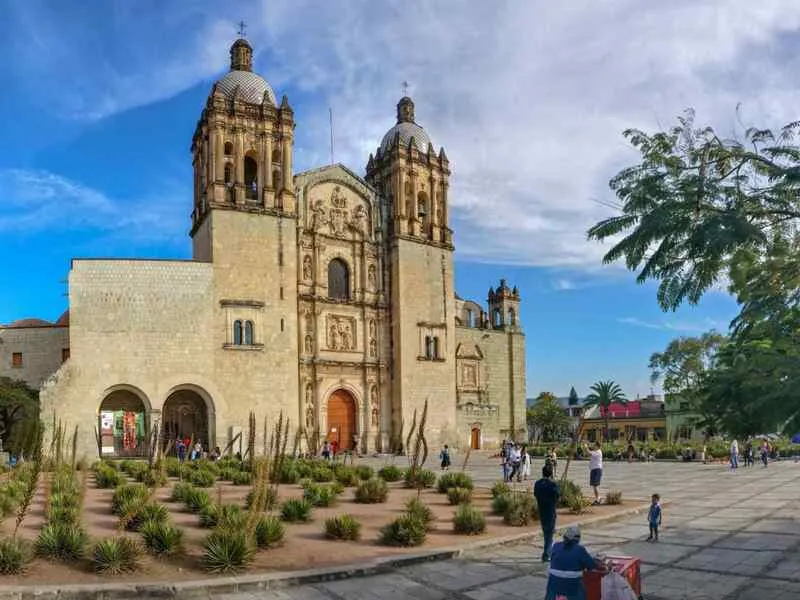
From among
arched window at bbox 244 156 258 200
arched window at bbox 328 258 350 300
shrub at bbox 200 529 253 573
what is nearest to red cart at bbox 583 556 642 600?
shrub at bbox 200 529 253 573

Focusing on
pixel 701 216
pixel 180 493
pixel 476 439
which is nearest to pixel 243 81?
pixel 476 439

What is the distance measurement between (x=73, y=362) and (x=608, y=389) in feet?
161

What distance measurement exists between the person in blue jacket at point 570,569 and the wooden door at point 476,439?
126 feet

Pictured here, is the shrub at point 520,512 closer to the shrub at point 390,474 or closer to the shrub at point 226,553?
the shrub at point 226,553

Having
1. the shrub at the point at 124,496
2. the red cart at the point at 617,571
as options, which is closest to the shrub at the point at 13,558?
the shrub at the point at 124,496

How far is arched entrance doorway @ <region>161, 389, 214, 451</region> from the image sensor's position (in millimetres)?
34969

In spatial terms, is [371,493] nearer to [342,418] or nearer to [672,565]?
[672,565]

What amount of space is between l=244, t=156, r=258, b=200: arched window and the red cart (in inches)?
1326

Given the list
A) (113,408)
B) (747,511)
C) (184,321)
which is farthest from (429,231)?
(747,511)

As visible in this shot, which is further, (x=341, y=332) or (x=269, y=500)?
(x=341, y=332)

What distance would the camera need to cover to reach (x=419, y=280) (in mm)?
42000

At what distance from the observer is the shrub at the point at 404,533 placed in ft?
38.8

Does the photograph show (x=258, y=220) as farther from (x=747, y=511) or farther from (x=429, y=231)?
(x=747, y=511)

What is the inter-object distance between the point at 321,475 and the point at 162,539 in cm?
1131
